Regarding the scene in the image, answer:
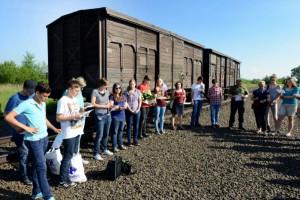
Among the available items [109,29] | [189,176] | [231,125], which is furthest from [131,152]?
[231,125]

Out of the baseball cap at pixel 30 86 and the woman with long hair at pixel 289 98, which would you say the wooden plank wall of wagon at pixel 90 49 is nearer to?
the baseball cap at pixel 30 86

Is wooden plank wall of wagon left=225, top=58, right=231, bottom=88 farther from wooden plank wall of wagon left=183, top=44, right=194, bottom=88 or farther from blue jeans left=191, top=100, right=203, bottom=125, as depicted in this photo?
blue jeans left=191, top=100, right=203, bottom=125

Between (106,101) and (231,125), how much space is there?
5.53 metres

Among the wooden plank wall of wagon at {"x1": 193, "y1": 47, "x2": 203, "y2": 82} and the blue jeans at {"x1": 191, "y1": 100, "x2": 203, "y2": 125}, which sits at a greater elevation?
the wooden plank wall of wagon at {"x1": 193, "y1": 47, "x2": 203, "y2": 82}

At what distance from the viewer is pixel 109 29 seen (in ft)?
22.6

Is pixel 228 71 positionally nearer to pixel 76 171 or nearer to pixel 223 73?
pixel 223 73

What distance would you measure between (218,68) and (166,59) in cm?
901

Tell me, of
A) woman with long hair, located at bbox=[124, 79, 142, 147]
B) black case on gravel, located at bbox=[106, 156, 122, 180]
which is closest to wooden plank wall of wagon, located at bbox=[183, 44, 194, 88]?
woman with long hair, located at bbox=[124, 79, 142, 147]

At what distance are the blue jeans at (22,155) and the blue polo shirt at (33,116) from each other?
0.92 meters

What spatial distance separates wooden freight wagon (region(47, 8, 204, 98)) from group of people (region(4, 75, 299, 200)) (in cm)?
109

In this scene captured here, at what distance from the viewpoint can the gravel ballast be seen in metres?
3.84

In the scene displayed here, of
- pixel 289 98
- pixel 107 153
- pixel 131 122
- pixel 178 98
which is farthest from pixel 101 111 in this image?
pixel 289 98

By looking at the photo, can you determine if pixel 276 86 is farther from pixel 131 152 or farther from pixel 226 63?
pixel 226 63

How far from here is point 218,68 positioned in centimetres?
1809
